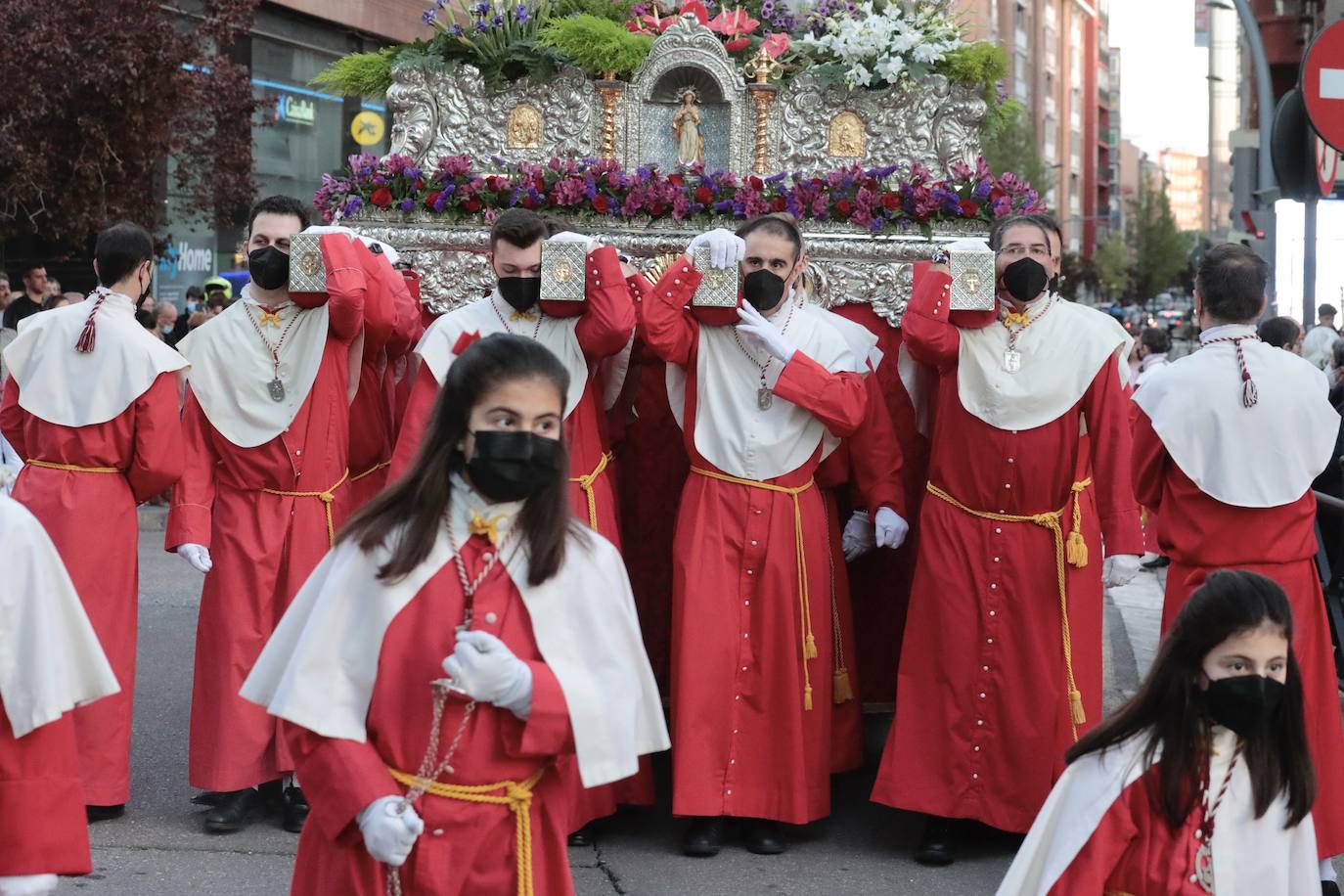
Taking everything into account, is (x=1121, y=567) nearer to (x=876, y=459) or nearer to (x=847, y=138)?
(x=876, y=459)

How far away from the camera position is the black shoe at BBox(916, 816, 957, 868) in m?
6.10

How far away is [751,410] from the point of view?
617 centimetres

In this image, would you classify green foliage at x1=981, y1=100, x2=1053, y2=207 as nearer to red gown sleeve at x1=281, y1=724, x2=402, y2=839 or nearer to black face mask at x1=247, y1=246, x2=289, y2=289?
black face mask at x1=247, y1=246, x2=289, y2=289

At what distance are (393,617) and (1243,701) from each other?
1650 mm

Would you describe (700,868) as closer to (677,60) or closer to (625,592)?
(625,592)

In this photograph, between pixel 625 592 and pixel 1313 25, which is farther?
→ pixel 1313 25

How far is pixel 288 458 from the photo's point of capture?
6367mm

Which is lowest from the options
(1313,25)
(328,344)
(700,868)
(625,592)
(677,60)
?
(700,868)

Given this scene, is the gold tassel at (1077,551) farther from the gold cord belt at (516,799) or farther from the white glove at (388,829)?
the white glove at (388,829)

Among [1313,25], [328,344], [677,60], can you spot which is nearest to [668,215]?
[677,60]

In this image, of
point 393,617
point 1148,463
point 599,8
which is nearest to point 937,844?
point 1148,463

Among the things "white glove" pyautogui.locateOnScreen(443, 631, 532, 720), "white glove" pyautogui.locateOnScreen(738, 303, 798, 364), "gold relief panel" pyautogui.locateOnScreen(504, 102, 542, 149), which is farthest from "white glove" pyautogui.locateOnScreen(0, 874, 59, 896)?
"gold relief panel" pyautogui.locateOnScreen(504, 102, 542, 149)

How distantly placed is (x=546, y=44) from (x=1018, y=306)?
2524 millimetres

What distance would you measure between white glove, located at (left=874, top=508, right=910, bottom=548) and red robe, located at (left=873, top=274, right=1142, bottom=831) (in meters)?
0.12
